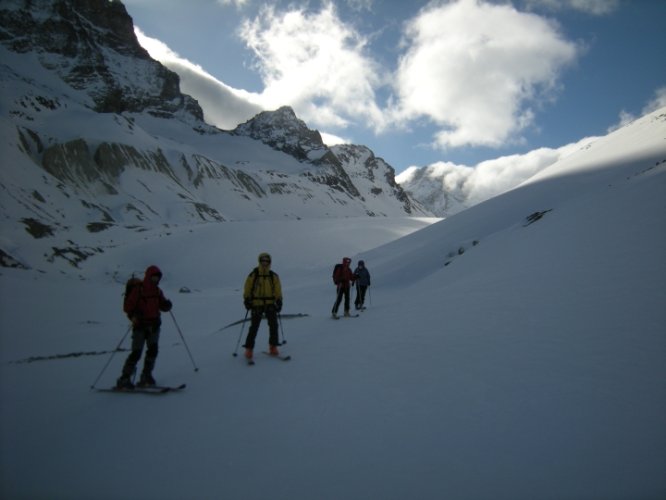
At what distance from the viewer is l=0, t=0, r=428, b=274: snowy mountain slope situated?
4219 centimetres

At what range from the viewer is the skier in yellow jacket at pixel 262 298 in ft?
23.0

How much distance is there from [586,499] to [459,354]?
3.01 meters

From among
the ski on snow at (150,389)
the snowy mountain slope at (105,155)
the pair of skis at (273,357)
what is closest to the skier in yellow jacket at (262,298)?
the pair of skis at (273,357)

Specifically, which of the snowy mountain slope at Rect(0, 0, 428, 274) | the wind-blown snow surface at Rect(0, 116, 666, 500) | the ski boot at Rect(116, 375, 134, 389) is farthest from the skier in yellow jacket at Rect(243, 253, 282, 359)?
the snowy mountain slope at Rect(0, 0, 428, 274)

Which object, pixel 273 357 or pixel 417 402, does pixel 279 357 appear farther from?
pixel 417 402

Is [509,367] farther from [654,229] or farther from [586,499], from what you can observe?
[654,229]

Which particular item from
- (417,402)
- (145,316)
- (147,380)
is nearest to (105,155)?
(145,316)

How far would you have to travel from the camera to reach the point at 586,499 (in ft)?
9.46

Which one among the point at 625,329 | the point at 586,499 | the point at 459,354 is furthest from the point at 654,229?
the point at 586,499

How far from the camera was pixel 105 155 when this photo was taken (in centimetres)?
6962

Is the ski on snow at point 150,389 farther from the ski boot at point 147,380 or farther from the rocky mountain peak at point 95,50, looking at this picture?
the rocky mountain peak at point 95,50

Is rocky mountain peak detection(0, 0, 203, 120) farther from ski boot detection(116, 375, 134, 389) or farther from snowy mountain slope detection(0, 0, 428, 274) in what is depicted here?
ski boot detection(116, 375, 134, 389)

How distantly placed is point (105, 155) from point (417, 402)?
81.5 m

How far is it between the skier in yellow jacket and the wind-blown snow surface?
2.00ft
